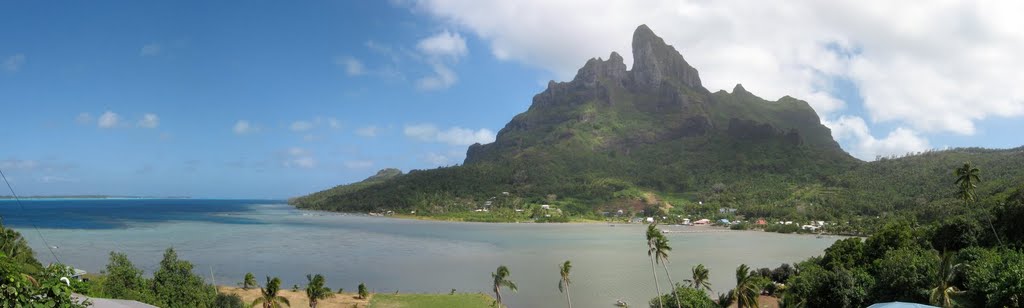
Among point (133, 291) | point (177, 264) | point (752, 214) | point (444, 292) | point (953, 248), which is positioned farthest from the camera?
point (752, 214)

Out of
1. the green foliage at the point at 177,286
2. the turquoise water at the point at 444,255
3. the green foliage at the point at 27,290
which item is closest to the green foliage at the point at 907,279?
the turquoise water at the point at 444,255

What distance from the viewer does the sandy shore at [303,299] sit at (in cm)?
4456

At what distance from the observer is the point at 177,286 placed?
33.5 m

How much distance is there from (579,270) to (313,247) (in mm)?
45572

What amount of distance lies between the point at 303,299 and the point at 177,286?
13.9 metres

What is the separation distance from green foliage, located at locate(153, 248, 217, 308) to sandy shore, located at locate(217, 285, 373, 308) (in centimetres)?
949

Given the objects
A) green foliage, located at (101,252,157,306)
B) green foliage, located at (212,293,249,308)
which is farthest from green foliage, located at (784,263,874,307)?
green foliage, located at (101,252,157,306)

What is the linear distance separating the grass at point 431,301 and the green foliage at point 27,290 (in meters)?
38.0

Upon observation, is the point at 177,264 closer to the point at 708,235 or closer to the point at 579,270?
the point at 579,270

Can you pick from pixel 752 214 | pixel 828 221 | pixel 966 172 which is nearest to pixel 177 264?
pixel 966 172

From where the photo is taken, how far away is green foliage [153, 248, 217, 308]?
3288 cm

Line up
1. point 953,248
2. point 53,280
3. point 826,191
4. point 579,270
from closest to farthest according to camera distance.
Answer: point 53,280
point 953,248
point 579,270
point 826,191

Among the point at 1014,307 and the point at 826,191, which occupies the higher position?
the point at 826,191

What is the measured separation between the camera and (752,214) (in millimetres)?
162125
